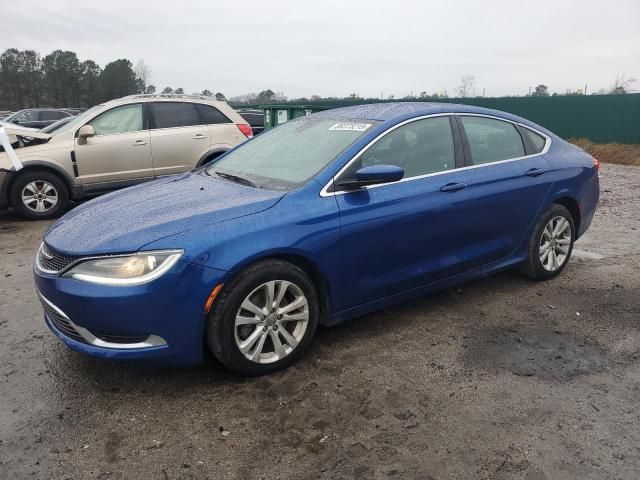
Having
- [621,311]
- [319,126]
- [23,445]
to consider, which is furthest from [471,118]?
[23,445]

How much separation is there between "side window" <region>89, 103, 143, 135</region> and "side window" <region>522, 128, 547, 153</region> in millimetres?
5727

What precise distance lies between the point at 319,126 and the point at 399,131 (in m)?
0.66

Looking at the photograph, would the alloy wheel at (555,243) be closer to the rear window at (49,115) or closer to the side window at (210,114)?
the side window at (210,114)

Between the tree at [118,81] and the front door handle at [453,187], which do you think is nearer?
the front door handle at [453,187]

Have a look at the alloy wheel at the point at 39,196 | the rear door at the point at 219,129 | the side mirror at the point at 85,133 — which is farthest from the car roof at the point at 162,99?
the alloy wheel at the point at 39,196

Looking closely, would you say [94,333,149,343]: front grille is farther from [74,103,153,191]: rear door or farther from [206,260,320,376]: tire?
[74,103,153,191]: rear door

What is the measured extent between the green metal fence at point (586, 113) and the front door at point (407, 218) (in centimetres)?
1420

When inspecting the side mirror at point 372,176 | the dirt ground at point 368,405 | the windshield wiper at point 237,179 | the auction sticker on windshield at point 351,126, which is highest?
the auction sticker on windshield at point 351,126

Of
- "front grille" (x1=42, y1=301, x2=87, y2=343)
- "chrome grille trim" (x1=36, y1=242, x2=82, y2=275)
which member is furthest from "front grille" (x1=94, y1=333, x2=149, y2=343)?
"chrome grille trim" (x1=36, y1=242, x2=82, y2=275)

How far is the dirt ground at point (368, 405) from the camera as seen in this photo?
2473mm

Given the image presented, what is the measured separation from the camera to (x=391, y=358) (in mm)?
3473

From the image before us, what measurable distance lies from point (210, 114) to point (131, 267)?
6.24 m

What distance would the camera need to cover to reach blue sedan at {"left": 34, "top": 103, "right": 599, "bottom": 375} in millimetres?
2854

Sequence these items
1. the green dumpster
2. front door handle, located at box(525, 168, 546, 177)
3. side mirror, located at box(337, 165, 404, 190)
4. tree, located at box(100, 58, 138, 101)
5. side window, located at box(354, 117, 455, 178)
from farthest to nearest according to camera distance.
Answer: tree, located at box(100, 58, 138, 101), the green dumpster, front door handle, located at box(525, 168, 546, 177), side window, located at box(354, 117, 455, 178), side mirror, located at box(337, 165, 404, 190)
